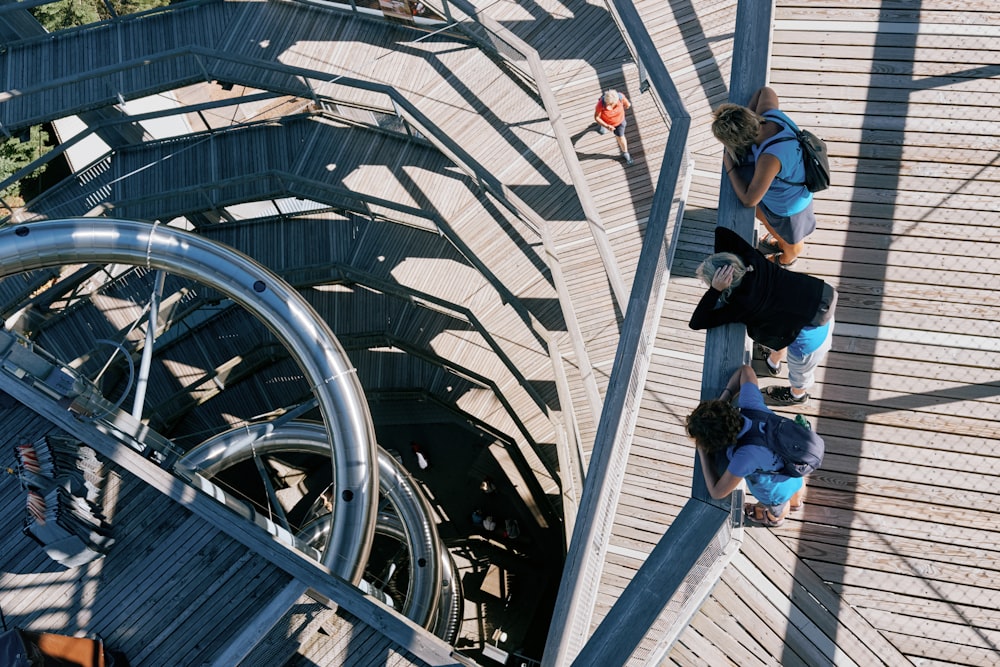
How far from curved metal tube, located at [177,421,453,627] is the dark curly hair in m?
10.7

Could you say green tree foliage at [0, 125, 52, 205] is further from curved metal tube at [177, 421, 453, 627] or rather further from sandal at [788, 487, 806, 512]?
sandal at [788, 487, 806, 512]

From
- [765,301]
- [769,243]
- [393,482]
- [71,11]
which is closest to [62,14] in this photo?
[71,11]

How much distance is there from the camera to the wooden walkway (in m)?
7.24

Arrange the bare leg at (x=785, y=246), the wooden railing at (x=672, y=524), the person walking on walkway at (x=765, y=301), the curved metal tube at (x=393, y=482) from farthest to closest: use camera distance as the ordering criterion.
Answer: the curved metal tube at (x=393, y=482) → the bare leg at (x=785, y=246) → the person walking on walkway at (x=765, y=301) → the wooden railing at (x=672, y=524)

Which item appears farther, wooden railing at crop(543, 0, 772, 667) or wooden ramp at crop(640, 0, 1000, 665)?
wooden ramp at crop(640, 0, 1000, 665)

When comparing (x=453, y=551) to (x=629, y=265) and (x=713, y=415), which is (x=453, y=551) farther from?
(x=713, y=415)

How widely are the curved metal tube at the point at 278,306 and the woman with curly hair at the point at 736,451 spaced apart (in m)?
6.84

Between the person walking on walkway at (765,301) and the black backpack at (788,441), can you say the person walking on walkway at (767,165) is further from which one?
the black backpack at (788,441)

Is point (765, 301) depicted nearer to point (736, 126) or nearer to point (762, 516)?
point (736, 126)

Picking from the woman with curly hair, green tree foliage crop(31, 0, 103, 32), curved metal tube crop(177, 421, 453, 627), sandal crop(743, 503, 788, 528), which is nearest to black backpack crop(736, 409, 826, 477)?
the woman with curly hair

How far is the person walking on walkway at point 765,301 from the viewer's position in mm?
7047

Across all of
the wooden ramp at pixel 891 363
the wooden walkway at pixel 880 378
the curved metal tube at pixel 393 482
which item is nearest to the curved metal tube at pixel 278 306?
the curved metal tube at pixel 393 482

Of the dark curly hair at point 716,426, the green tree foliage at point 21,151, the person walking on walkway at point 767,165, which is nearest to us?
the dark curly hair at point 716,426

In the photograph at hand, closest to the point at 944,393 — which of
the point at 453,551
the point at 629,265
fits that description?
the point at 629,265
